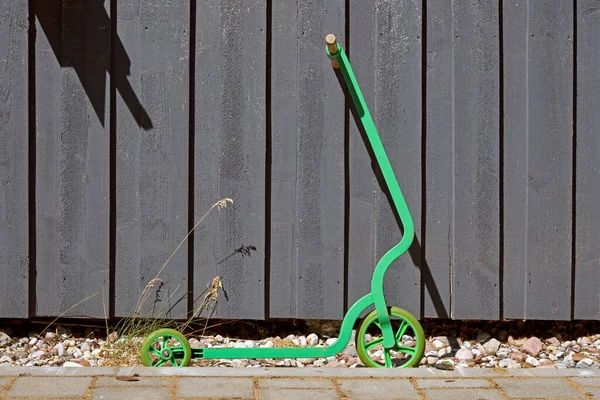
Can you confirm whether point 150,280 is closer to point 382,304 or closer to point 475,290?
point 382,304

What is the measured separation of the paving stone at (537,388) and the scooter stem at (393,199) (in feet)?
1.87

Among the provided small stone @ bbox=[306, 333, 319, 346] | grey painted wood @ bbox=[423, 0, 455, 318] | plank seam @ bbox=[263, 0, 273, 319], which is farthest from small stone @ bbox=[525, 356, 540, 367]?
plank seam @ bbox=[263, 0, 273, 319]

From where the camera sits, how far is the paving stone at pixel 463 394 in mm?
3023

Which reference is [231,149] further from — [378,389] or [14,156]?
[378,389]

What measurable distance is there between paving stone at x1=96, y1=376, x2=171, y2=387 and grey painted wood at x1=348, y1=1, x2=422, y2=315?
109 centimetres

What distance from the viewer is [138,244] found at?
386 centimetres

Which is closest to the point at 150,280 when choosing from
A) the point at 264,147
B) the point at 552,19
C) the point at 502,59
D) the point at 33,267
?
the point at 33,267

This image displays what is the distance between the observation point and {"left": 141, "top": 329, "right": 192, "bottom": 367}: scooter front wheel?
352cm

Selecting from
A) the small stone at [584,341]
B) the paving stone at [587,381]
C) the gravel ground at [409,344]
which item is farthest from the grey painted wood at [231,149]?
the small stone at [584,341]

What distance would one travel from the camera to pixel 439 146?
3.87 meters

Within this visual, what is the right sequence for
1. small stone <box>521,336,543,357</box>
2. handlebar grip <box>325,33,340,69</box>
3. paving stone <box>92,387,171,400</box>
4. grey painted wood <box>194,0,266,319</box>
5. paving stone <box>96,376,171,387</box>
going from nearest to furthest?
paving stone <box>92,387,171,400</box>, paving stone <box>96,376,171,387</box>, handlebar grip <box>325,33,340,69</box>, grey painted wood <box>194,0,266,319</box>, small stone <box>521,336,543,357</box>

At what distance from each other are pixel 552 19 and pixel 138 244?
2.26 metres

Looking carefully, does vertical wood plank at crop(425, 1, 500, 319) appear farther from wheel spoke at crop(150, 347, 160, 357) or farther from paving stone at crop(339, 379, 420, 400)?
wheel spoke at crop(150, 347, 160, 357)

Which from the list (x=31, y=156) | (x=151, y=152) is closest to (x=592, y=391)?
(x=151, y=152)
